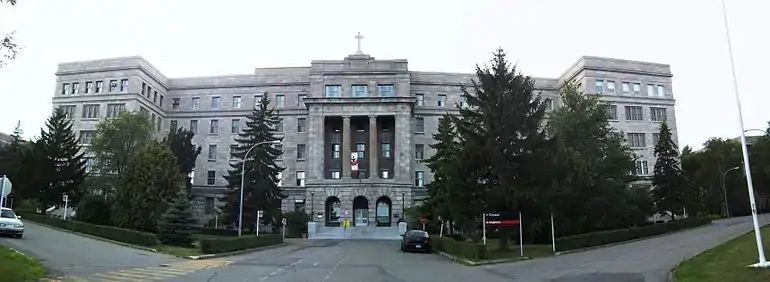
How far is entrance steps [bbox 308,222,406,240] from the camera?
202 ft

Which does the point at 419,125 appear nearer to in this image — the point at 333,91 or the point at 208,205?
the point at 333,91

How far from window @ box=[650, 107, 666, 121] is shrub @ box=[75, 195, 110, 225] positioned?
70.0m

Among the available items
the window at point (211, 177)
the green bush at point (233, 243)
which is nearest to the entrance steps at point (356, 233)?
the green bush at point (233, 243)

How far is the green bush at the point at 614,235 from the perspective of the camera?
29.5 meters

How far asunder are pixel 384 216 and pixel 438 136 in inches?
1187

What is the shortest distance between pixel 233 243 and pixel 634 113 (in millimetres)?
63877

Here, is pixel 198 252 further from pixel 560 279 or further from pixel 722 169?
Answer: pixel 722 169

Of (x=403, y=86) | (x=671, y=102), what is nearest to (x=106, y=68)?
(x=403, y=86)

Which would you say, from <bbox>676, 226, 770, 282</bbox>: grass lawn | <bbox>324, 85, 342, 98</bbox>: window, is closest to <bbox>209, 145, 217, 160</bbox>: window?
<bbox>324, 85, 342, 98</bbox>: window

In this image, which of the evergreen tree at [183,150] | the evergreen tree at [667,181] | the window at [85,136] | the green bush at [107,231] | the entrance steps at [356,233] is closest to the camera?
the green bush at [107,231]

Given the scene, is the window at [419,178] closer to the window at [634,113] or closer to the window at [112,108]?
the window at [634,113]

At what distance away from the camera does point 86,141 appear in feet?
242

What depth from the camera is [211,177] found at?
78500 mm

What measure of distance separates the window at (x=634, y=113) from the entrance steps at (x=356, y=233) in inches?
1488
